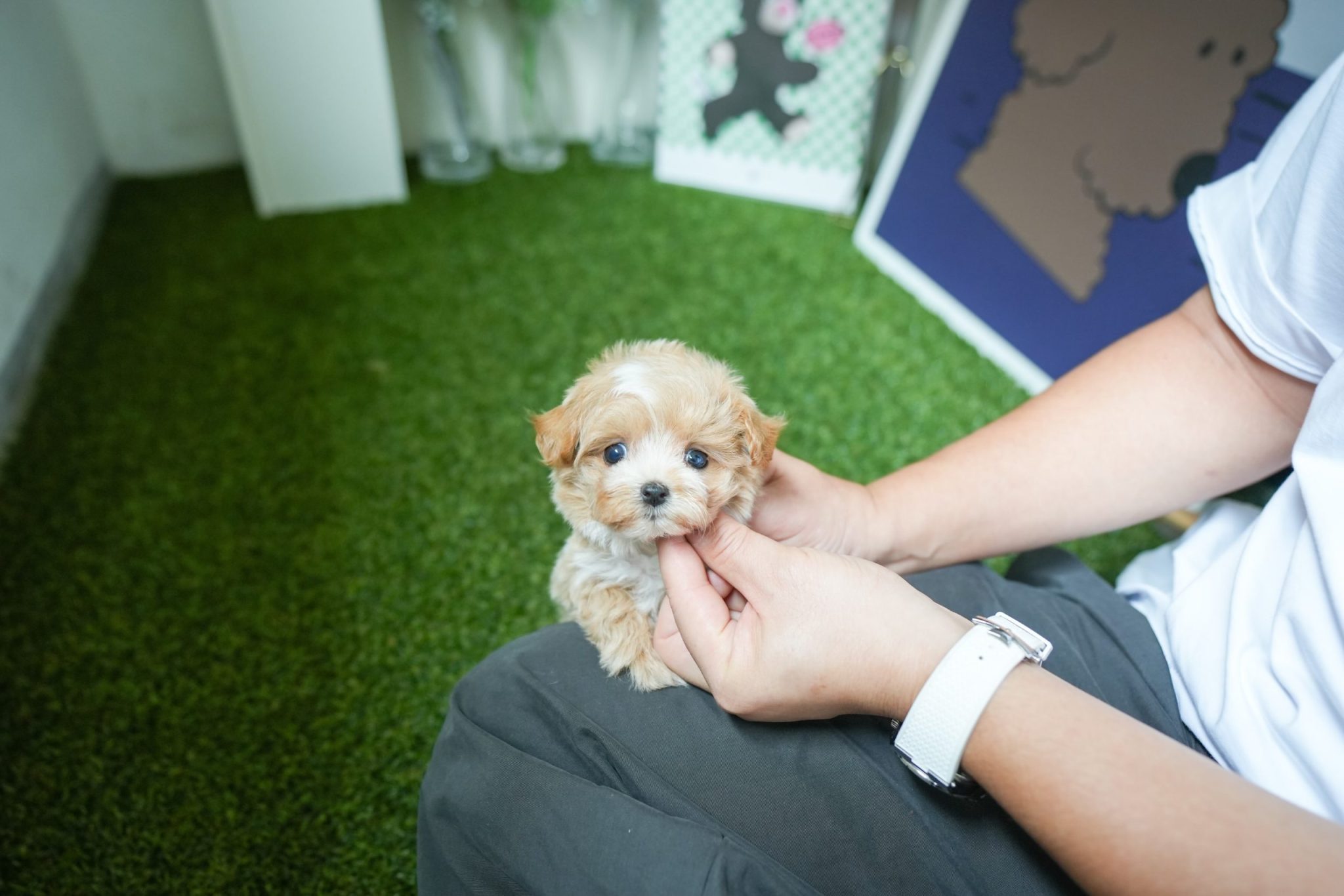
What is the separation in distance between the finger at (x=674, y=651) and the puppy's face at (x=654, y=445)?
0.35 ft

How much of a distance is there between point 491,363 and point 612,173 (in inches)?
44.5

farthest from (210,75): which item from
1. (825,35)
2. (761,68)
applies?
(825,35)

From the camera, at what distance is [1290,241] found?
2.76 feet

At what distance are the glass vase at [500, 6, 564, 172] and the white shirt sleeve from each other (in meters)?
2.30

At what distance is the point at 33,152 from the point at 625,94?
1.77 m

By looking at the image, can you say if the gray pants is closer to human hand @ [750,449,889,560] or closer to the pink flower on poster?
human hand @ [750,449,889,560]

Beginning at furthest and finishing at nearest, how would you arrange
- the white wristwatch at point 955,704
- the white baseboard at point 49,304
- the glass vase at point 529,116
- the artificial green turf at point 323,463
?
the glass vase at point 529,116, the white baseboard at point 49,304, the artificial green turf at point 323,463, the white wristwatch at point 955,704

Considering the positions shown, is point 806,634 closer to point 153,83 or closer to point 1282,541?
point 1282,541

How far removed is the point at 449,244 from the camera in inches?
97.2

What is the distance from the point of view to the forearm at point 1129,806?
625mm

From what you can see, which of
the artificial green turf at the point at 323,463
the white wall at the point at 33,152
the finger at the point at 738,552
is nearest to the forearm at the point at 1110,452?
the finger at the point at 738,552

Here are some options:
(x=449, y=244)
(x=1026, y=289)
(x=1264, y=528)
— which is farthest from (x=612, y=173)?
(x=1264, y=528)

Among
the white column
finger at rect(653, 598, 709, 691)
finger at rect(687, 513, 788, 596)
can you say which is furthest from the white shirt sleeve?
the white column

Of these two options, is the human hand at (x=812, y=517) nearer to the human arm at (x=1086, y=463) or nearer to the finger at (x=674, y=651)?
the human arm at (x=1086, y=463)
